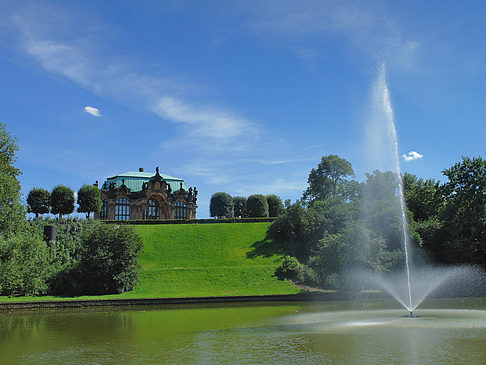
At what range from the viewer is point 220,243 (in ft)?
194

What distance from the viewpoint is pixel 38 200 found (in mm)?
78750

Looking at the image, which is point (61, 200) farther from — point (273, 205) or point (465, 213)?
point (465, 213)

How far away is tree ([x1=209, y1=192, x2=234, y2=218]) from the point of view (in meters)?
108

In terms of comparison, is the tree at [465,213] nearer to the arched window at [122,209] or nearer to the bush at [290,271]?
the bush at [290,271]

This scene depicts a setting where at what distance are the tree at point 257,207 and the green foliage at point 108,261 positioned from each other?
49.6 m

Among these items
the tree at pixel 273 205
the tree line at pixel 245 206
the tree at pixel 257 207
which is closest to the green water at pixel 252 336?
the tree line at pixel 245 206

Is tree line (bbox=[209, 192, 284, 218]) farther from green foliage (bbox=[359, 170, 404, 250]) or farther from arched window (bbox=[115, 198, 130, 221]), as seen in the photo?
green foliage (bbox=[359, 170, 404, 250])

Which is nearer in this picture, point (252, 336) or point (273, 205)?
point (252, 336)

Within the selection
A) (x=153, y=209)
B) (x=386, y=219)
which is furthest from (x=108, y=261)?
(x=153, y=209)

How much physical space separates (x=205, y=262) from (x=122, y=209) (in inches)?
1694

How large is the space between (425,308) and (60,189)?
68141 mm

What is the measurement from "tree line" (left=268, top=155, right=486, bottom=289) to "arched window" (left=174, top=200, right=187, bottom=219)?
37.6 meters

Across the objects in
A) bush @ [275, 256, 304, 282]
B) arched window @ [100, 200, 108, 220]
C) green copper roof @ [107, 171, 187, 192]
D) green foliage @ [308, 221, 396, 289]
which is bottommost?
bush @ [275, 256, 304, 282]

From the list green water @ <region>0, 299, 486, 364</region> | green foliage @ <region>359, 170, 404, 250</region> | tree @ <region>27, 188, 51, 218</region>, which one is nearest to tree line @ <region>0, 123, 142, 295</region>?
green water @ <region>0, 299, 486, 364</region>
